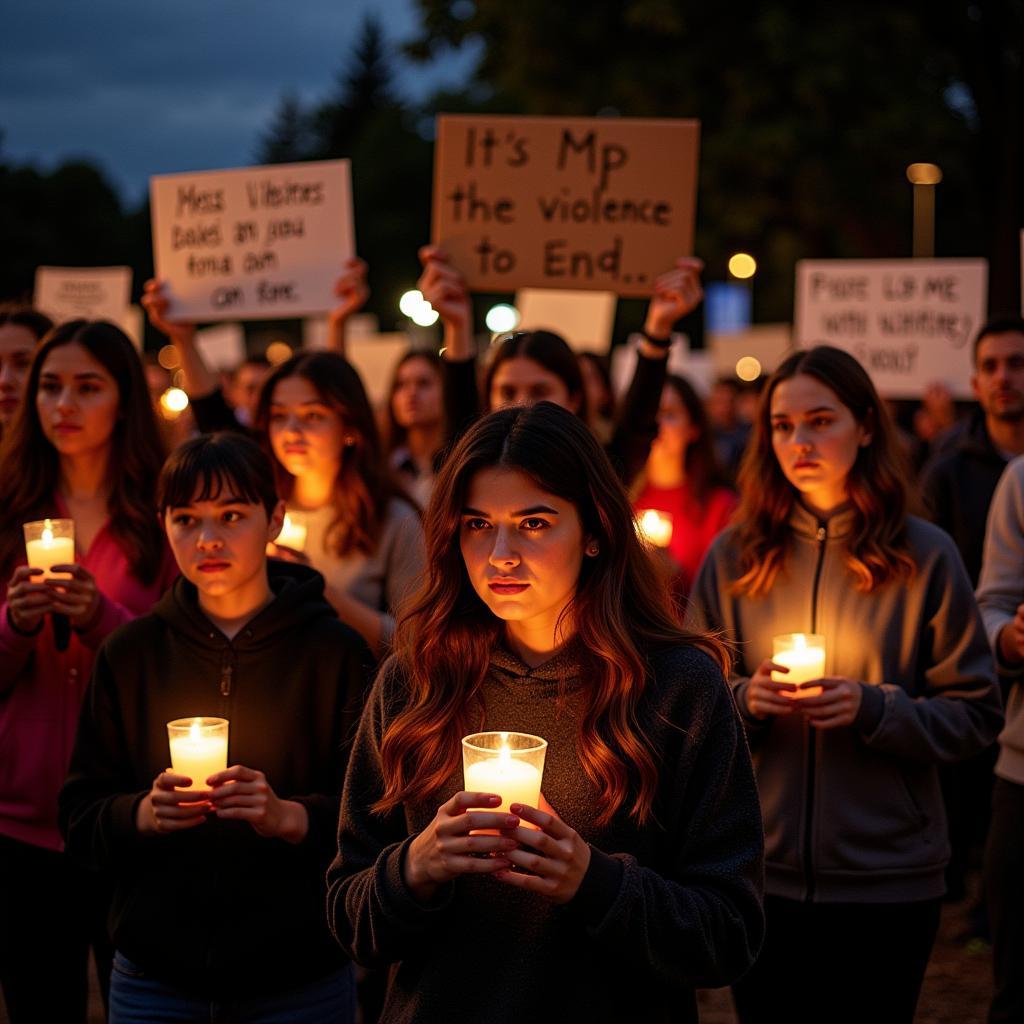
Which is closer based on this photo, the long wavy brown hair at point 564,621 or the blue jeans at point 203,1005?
the long wavy brown hair at point 564,621

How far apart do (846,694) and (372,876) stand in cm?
155

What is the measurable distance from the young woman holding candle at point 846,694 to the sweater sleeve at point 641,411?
2.47ft

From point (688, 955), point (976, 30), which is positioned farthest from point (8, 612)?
point (976, 30)

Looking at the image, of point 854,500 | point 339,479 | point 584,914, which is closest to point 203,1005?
point 584,914

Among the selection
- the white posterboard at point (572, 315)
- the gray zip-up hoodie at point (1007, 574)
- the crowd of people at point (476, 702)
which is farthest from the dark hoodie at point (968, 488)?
the white posterboard at point (572, 315)

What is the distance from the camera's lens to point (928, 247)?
28.5m

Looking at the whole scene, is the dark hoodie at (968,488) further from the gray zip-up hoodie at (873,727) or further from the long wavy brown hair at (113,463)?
the long wavy brown hair at (113,463)

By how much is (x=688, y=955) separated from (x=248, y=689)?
1.42 metres

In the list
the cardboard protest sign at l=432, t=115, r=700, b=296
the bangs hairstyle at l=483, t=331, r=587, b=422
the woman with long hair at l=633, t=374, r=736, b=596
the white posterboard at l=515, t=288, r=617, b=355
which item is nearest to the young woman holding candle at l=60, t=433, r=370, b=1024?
the bangs hairstyle at l=483, t=331, r=587, b=422

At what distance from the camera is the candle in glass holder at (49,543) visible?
3.85 meters

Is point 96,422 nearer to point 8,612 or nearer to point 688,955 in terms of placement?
point 8,612

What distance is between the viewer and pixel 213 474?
3602 millimetres

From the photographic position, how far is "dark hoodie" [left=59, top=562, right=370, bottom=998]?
3305mm

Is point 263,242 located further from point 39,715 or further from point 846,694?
point 846,694
